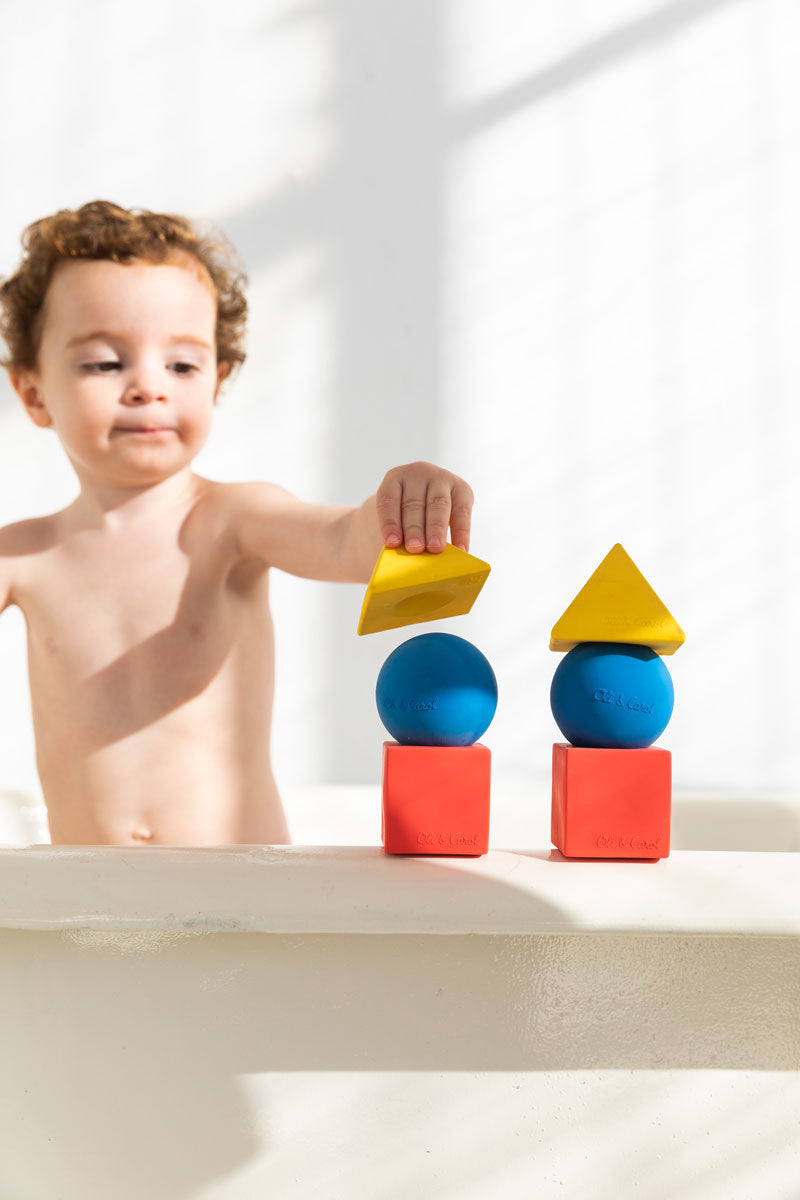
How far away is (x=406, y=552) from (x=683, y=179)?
1.27 metres

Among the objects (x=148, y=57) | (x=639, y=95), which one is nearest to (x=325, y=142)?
(x=148, y=57)

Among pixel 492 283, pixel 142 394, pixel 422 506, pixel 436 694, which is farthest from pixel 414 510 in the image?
pixel 492 283

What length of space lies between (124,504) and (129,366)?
0.15 m

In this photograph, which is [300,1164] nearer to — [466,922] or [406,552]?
[466,922]

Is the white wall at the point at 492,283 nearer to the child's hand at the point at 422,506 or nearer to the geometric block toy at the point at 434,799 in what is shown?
the child's hand at the point at 422,506

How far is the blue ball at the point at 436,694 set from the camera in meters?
0.70

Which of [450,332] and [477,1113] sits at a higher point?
[450,332]

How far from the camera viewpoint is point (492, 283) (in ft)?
5.63

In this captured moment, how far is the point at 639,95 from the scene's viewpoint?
1.75 metres

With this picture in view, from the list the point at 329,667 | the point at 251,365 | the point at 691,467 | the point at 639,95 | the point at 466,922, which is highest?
the point at 639,95

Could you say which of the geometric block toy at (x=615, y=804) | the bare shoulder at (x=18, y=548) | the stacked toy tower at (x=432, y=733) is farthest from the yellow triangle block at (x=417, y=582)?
the bare shoulder at (x=18, y=548)

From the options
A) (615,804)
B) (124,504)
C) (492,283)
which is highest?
(492,283)

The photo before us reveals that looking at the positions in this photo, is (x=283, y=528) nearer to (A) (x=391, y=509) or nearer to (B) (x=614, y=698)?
(A) (x=391, y=509)

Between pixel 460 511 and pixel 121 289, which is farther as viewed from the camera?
pixel 121 289
